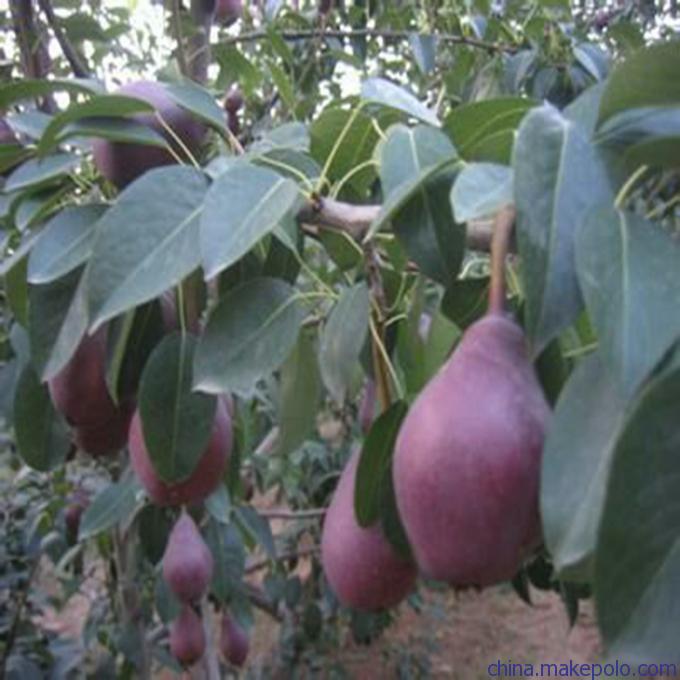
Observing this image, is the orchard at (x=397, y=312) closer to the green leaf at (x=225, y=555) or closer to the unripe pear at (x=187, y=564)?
the unripe pear at (x=187, y=564)

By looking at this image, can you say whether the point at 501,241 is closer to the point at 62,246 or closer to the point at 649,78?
the point at 649,78

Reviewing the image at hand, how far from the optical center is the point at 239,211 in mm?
626

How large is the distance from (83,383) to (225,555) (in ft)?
3.37

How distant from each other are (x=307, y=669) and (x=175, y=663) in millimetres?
987

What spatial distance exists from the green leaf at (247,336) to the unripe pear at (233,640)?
1523 millimetres

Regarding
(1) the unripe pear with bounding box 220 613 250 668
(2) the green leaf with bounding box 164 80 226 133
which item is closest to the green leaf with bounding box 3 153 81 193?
(2) the green leaf with bounding box 164 80 226 133

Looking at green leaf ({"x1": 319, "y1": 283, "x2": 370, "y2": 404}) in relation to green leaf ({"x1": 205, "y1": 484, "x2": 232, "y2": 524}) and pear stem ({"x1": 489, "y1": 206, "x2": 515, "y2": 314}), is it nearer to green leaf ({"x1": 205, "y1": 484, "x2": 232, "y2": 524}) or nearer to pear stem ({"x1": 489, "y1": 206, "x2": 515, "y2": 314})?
pear stem ({"x1": 489, "y1": 206, "x2": 515, "y2": 314})

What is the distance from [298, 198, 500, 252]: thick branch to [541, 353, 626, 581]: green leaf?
0.60 ft

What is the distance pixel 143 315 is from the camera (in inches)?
31.7

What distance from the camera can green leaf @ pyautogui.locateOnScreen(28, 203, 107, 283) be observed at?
2.37 feet

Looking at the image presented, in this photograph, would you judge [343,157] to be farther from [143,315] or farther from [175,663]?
[175,663]

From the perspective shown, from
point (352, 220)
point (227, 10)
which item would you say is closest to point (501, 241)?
point (352, 220)

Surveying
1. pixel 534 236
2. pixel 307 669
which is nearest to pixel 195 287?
pixel 534 236

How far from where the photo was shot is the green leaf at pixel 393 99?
733 mm
